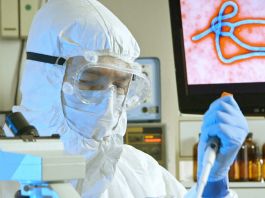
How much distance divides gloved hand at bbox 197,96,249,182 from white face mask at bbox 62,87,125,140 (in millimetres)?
443

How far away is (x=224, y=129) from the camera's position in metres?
0.98

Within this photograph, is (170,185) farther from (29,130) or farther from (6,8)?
(6,8)

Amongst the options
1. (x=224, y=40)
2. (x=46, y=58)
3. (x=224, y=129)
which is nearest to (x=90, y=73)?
(x=46, y=58)

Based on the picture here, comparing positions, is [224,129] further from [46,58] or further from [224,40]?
[224,40]

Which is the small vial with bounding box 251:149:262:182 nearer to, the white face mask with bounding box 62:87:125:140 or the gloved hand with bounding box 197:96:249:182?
the white face mask with bounding box 62:87:125:140

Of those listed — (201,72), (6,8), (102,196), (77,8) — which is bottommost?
(102,196)

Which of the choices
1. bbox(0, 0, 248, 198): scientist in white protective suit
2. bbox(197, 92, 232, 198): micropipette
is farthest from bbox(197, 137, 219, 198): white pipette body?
bbox(0, 0, 248, 198): scientist in white protective suit

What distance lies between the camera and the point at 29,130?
2.39ft

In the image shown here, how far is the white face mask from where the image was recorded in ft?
4.73

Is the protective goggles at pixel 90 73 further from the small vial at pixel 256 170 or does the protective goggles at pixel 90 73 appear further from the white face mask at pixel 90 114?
the small vial at pixel 256 170

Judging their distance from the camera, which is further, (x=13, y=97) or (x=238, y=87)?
(x=13, y=97)

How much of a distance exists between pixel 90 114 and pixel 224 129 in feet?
1.80

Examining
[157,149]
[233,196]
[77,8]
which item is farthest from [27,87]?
[157,149]

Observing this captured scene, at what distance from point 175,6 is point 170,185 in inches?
31.0
